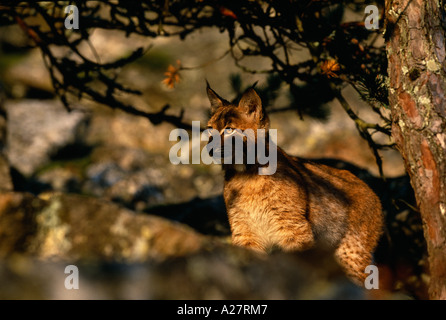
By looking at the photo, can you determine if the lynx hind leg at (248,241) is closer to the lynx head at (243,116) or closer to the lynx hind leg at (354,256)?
the lynx hind leg at (354,256)

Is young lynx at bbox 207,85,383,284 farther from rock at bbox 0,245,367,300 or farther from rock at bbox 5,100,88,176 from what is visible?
rock at bbox 5,100,88,176

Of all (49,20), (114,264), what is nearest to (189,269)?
(114,264)

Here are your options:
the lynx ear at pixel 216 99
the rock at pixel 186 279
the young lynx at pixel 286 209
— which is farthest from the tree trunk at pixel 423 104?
the lynx ear at pixel 216 99

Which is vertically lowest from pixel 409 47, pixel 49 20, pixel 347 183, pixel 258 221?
pixel 258 221

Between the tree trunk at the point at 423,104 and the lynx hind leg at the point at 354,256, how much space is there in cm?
161

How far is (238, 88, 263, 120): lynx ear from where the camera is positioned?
194 inches

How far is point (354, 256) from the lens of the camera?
5.05m

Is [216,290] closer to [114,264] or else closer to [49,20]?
[114,264]

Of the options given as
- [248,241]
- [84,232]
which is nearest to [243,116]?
[248,241]

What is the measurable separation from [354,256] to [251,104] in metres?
1.96

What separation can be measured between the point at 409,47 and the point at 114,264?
8.90 ft

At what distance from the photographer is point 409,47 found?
3664 millimetres

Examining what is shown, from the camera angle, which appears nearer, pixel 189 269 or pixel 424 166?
pixel 189 269

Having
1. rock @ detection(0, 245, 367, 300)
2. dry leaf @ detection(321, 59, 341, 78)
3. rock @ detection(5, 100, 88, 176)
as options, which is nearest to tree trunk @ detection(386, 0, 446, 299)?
dry leaf @ detection(321, 59, 341, 78)
